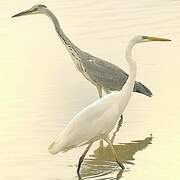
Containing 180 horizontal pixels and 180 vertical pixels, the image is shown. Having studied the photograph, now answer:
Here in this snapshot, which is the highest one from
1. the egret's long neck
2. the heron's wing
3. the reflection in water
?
the egret's long neck

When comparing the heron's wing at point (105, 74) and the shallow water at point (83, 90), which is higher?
the heron's wing at point (105, 74)

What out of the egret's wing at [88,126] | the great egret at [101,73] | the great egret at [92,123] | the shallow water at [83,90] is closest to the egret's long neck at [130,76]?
the great egret at [92,123]

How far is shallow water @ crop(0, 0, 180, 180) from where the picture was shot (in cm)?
702

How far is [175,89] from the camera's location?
29.1 ft

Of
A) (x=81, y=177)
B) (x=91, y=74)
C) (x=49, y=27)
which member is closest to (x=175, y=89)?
(x=91, y=74)

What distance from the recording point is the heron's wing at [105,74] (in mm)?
8227

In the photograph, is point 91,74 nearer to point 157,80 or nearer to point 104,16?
point 157,80

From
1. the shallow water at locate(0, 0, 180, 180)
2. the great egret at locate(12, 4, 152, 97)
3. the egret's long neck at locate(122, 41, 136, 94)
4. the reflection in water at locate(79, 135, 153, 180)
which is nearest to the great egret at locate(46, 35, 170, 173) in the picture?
the egret's long neck at locate(122, 41, 136, 94)

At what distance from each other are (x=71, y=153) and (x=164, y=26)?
16.0ft

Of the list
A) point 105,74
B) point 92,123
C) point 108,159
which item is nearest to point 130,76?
point 92,123

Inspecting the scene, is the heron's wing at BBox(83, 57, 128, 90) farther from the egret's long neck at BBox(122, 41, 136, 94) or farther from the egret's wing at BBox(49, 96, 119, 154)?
the egret's wing at BBox(49, 96, 119, 154)

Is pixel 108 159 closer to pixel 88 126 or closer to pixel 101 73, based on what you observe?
pixel 88 126

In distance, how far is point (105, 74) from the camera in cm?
A: 830

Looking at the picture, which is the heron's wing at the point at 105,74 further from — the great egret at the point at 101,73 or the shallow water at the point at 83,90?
the shallow water at the point at 83,90
